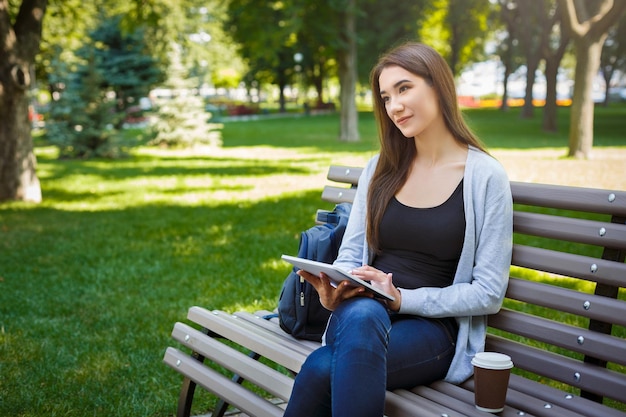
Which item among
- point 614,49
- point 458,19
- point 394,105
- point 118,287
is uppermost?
point 458,19

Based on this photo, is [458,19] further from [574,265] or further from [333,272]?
[333,272]

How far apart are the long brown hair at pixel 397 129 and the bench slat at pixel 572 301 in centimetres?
55

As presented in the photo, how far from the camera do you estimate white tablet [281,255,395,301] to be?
2.57 meters

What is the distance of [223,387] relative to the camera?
3.17 meters

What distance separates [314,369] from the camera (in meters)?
2.54

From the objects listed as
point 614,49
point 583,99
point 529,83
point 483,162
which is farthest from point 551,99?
point 483,162

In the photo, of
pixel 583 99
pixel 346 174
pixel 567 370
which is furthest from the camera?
pixel 583 99

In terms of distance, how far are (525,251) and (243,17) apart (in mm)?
21016

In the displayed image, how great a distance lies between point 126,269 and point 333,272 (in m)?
4.90

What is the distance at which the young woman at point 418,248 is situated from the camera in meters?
2.56

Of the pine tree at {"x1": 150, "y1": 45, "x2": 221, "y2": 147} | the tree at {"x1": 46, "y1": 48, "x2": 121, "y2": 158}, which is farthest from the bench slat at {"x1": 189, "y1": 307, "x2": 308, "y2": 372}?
the pine tree at {"x1": 150, "y1": 45, "x2": 221, "y2": 147}

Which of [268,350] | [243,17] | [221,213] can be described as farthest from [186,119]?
[268,350]

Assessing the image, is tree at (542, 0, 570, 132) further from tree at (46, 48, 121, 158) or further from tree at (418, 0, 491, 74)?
tree at (46, 48, 121, 158)

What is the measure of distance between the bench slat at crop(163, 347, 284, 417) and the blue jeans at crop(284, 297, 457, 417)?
35cm
